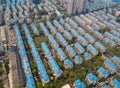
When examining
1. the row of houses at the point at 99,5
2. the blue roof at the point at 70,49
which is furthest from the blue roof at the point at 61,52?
the row of houses at the point at 99,5

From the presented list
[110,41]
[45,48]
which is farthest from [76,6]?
[45,48]

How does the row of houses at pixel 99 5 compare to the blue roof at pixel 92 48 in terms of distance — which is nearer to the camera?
the blue roof at pixel 92 48

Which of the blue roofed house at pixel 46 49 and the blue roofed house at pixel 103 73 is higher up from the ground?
the blue roofed house at pixel 46 49

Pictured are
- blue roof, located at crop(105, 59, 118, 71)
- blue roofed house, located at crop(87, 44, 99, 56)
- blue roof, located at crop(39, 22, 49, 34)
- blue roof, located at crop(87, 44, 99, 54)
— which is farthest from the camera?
blue roof, located at crop(39, 22, 49, 34)

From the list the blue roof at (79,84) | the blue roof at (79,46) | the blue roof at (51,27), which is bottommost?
the blue roof at (79,84)

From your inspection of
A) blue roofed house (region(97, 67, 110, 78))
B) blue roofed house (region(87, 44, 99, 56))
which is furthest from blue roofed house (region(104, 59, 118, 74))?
blue roofed house (region(87, 44, 99, 56))

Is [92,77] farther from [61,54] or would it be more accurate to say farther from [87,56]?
[61,54]

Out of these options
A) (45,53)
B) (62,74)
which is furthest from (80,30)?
(62,74)

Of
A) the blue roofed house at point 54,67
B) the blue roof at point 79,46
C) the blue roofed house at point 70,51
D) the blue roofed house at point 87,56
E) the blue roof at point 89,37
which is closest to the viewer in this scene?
the blue roofed house at point 54,67

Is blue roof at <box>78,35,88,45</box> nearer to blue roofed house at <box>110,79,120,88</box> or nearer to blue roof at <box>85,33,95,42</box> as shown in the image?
blue roof at <box>85,33,95,42</box>

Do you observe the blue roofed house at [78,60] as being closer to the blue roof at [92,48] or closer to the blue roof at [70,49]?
the blue roof at [70,49]
